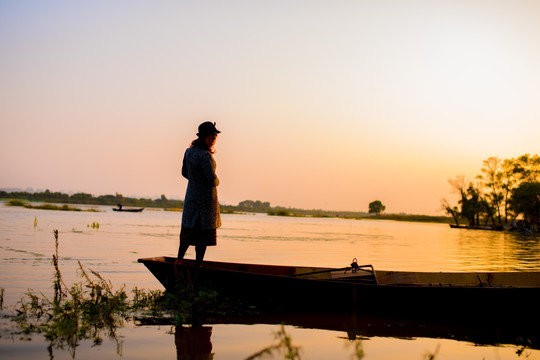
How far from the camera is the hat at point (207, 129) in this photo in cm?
711

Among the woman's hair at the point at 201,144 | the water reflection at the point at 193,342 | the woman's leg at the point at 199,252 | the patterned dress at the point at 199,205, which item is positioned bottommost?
the water reflection at the point at 193,342

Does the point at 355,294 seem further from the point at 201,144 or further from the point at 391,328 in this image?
the point at 201,144

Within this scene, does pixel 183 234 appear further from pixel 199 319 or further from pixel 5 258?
pixel 5 258

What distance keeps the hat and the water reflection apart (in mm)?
2805

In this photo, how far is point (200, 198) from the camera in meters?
7.15

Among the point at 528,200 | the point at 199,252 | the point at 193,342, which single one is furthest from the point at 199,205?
the point at 528,200

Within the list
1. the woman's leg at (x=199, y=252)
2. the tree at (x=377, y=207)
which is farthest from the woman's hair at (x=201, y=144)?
the tree at (x=377, y=207)

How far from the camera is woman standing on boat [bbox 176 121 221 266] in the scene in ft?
23.3

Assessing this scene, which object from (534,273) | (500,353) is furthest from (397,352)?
(534,273)

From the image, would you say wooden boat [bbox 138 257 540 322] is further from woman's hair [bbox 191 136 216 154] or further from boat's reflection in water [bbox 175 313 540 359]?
woman's hair [bbox 191 136 216 154]

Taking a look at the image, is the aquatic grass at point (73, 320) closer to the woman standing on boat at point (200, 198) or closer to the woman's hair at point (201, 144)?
the woman standing on boat at point (200, 198)

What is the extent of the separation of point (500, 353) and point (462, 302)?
4.71 ft

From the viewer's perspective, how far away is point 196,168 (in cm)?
714

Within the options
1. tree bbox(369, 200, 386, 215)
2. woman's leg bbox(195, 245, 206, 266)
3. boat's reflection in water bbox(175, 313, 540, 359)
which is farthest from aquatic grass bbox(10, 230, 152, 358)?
tree bbox(369, 200, 386, 215)
